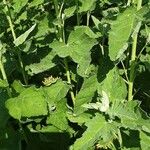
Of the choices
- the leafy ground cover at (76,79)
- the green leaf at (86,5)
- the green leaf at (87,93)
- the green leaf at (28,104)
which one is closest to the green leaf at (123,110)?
the leafy ground cover at (76,79)

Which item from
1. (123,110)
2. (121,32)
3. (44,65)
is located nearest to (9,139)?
(44,65)

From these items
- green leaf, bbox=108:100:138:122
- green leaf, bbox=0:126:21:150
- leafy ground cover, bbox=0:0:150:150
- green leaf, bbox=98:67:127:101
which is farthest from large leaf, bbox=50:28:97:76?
green leaf, bbox=0:126:21:150

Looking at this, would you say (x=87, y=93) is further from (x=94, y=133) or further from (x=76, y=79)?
(x=94, y=133)

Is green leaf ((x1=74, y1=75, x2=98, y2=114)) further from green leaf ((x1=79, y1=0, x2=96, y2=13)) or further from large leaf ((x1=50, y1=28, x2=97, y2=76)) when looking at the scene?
green leaf ((x1=79, y1=0, x2=96, y2=13))

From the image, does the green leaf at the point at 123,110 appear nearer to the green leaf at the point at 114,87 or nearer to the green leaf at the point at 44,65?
the green leaf at the point at 114,87

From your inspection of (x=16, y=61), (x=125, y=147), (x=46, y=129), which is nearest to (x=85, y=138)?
(x=125, y=147)

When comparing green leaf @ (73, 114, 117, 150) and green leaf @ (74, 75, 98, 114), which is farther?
green leaf @ (74, 75, 98, 114)

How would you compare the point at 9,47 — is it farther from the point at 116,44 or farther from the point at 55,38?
the point at 116,44
